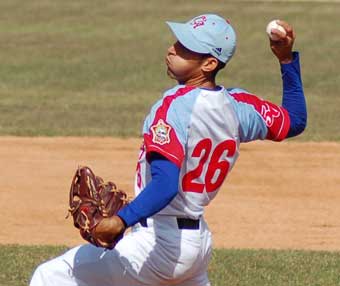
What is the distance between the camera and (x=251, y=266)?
7.93 m

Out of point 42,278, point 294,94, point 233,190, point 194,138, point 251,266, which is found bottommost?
point 233,190

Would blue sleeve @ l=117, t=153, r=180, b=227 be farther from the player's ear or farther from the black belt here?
the player's ear

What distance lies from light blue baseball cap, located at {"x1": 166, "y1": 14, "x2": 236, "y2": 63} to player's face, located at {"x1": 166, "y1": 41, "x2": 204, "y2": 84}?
0.05m

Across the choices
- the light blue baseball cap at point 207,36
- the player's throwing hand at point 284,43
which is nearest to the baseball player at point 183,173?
the light blue baseball cap at point 207,36

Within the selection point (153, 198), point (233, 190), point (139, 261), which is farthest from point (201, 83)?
point (233, 190)

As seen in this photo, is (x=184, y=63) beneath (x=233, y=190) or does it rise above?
above

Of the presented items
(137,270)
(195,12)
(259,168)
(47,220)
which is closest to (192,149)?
(137,270)

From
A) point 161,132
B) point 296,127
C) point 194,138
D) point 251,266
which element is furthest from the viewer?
point 251,266

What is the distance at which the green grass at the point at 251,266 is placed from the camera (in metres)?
7.57

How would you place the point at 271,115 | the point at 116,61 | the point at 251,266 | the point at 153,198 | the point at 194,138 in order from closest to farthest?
the point at 153,198, the point at 194,138, the point at 271,115, the point at 251,266, the point at 116,61

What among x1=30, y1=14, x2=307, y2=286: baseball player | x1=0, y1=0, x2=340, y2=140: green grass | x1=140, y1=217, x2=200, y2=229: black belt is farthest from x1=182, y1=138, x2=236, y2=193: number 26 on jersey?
x1=0, y1=0, x2=340, y2=140: green grass

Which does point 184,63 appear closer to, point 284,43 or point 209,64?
point 209,64

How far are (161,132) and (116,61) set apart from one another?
14.9m

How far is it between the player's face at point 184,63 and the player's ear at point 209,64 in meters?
0.02
